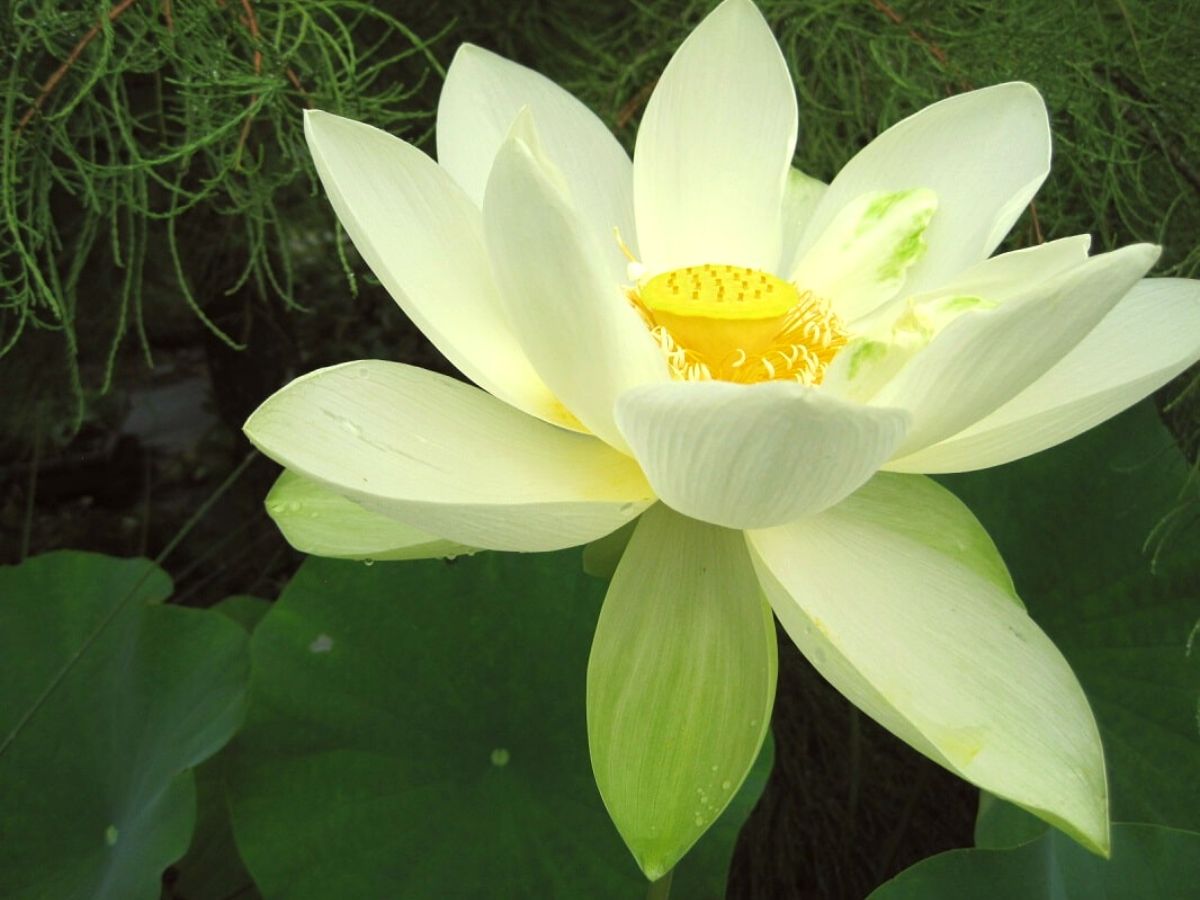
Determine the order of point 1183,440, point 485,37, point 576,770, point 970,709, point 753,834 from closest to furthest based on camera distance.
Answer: point 970,709
point 576,770
point 1183,440
point 753,834
point 485,37

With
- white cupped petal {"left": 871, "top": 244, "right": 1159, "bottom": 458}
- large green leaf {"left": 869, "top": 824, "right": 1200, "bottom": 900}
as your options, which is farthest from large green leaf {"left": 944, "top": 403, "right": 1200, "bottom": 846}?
white cupped petal {"left": 871, "top": 244, "right": 1159, "bottom": 458}

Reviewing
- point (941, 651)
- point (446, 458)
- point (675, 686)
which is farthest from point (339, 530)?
point (941, 651)

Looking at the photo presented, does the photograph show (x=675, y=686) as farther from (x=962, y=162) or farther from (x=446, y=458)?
(x=962, y=162)

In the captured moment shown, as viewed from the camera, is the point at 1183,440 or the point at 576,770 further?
the point at 1183,440

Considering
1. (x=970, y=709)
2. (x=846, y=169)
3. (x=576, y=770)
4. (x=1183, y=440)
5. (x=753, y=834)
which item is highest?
(x=846, y=169)

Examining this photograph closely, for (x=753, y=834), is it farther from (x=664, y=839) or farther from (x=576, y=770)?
(x=664, y=839)

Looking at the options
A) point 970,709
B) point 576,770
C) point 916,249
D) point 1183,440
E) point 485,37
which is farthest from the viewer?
point 485,37

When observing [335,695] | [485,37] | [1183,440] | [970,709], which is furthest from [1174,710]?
[485,37]
